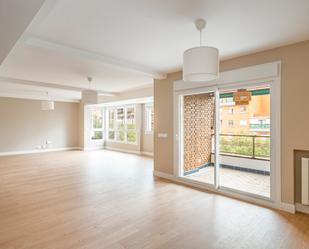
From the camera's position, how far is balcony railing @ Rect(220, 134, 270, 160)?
16.5ft

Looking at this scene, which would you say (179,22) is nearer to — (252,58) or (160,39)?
(160,39)

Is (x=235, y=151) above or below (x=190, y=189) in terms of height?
above

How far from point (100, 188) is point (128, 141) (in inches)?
196

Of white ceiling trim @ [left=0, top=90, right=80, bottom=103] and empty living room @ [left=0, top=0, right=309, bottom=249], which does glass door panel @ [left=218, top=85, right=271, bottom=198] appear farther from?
white ceiling trim @ [left=0, top=90, right=80, bottom=103]

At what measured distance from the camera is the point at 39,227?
2.50 meters

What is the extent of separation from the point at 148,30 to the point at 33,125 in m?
8.00

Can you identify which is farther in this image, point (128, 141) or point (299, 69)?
point (128, 141)

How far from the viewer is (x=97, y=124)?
10.1 metres

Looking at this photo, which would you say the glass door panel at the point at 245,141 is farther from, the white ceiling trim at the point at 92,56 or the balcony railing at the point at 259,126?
the white ceiling trim at the point at 92,56

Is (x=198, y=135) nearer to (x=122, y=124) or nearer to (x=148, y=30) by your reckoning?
(x=148, y=30)

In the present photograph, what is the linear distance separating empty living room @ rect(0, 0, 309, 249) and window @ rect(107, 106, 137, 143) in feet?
10.7

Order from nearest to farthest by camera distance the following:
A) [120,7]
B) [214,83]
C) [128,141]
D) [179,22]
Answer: [120,7] → [179,22] → [214,83] → [128,141]

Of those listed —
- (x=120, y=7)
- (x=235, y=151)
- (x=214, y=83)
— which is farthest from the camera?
(x=235, y=151)

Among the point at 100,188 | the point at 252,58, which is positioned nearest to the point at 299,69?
the point at 252,58
